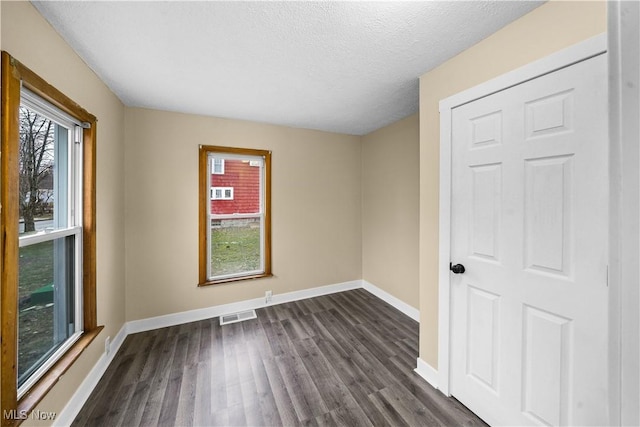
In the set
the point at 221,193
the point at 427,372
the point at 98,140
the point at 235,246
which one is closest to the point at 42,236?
the point at 98,140

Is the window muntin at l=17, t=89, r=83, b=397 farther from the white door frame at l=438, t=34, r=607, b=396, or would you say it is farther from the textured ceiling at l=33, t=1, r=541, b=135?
the white door frame at l=438, t=34, r=607, b=396

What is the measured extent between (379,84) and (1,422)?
9.75 ft

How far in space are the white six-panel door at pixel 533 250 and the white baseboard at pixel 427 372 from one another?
0.17 metres

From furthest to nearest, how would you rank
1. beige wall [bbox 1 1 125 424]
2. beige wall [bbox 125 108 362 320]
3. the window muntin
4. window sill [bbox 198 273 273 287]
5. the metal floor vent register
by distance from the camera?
window sill [bbox 198 273 273 287] → the metal floor vent register → beige wall [bbox 125 108 362 320] → the window muntin → beige wall [bbox 1 1 125 424]

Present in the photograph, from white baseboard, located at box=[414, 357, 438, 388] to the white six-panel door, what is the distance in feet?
0.55

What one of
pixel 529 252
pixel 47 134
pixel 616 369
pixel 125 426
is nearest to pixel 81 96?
pixel 47 134

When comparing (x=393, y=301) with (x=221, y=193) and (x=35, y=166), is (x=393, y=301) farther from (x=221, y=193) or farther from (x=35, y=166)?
(x=35, y=166)

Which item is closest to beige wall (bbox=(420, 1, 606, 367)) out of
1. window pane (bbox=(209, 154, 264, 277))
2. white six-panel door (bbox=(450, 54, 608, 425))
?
white six-panel door (bbox=(450, 54, 608, 425))

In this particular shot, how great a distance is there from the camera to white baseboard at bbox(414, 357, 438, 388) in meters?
1.90

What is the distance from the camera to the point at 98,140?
198 cm

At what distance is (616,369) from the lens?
35 centimetres

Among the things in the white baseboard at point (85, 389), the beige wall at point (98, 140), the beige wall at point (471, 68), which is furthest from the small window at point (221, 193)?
the beige wall at point (471, 68)

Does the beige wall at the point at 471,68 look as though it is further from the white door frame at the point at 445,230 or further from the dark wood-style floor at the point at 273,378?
the dark wood-style floor at the point at 273,378

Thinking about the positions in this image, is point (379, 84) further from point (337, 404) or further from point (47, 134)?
point (337, 404)
